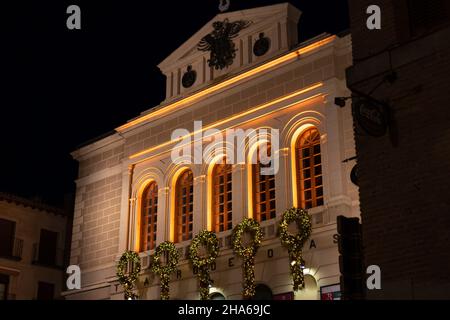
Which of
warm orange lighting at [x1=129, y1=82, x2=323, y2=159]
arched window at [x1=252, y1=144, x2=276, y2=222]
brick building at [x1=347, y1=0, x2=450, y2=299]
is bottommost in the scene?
brick building at [x1=347, y1=0, x2=450, y2=299]

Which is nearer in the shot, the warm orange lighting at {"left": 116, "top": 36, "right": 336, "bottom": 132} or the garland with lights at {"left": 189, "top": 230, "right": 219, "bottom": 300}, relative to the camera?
the warm orange lighting at {"left": 116, "top": 36, "right": 336, "bottom": 132}

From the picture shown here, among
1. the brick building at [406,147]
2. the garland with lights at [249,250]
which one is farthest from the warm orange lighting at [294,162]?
the brick building at [406,147]

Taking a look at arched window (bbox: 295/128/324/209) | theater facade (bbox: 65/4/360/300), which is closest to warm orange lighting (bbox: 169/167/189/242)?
theater facade (bbox: 65/4/360/300)

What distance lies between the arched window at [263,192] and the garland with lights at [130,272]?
464cm

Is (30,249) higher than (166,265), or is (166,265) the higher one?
(30,249)

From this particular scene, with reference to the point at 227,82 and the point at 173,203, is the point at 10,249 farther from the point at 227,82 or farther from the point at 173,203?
the point at 227,82

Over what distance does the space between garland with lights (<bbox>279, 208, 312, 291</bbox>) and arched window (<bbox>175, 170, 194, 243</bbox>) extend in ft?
14.0

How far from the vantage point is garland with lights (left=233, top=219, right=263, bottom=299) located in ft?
69.9

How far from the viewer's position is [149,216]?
2586 centimetres

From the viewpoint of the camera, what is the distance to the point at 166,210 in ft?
81.6

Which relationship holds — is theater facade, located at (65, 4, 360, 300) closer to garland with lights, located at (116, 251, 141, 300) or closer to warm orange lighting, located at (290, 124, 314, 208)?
warm orange lighting, located at (290, 124, 314, 208)

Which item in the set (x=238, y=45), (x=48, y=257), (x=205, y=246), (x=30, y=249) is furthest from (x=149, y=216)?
(x=48, y=257)

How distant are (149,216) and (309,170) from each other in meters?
6.61
